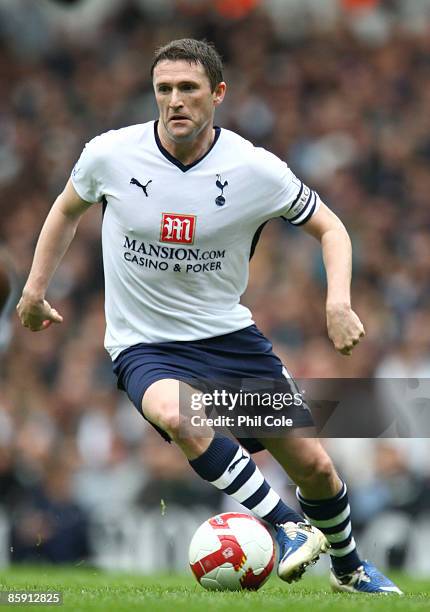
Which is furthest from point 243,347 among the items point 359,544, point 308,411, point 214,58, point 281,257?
point 281,257

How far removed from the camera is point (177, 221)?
616 cm

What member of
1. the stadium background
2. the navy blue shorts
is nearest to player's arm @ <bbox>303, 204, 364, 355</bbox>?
the navy blue shorts

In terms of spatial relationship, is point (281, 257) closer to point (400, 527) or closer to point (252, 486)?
point (400, 527)

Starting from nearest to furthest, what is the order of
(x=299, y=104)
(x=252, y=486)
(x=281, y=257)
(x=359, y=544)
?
(x=252, y=486)
(x=359, y=544)
(x=281, y=257)
(x=299, y=104)

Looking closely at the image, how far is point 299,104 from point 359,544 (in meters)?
5.96

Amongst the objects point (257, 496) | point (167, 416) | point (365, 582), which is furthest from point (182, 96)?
point (365, 582)

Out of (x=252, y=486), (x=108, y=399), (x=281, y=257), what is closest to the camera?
(x=252, y=486)

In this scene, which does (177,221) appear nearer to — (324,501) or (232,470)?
(232,470)

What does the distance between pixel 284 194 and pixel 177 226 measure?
0.56 metres

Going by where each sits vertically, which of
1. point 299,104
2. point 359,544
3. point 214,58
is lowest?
point 359,544

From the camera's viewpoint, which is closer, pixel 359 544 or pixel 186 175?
pixel 186 175

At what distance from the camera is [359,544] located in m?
10.4

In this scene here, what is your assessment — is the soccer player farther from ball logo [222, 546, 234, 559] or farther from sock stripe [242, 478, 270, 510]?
ball logo [222, 546, 234, 559]

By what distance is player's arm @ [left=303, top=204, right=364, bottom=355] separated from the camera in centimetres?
559
